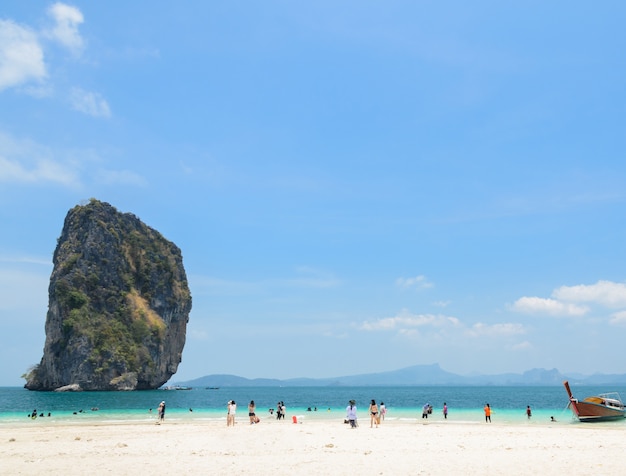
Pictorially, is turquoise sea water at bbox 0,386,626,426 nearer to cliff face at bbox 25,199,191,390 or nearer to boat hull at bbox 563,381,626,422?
boat hull at bbox 563,381,626,422

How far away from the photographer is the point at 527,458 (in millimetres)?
19578

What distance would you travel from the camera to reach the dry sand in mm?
17188

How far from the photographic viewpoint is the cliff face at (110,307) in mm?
122375

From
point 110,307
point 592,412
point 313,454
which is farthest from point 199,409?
point 110,307

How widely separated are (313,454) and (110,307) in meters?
124

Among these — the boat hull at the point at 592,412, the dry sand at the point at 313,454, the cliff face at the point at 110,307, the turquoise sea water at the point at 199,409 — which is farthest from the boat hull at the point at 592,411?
the cliff face at the point at 110,307

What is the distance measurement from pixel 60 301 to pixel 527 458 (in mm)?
125775

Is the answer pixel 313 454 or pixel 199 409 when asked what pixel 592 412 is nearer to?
pixel 313 454

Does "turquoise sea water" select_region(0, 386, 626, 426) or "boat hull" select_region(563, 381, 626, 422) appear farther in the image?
"turquoise sea water" select_region(0, 386, 626, 426)

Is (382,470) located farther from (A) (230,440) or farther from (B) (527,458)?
(A) (230,440)

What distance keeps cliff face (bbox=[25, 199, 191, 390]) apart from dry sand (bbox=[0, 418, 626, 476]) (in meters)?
101

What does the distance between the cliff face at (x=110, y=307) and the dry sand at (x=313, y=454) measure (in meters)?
101

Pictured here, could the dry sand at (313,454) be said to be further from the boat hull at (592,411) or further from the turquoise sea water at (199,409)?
the turquoise sea water at (199,409)

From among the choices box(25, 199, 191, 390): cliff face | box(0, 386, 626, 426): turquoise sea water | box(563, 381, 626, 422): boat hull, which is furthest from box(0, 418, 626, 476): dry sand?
box(25, 199, 191, 390): cliff face
